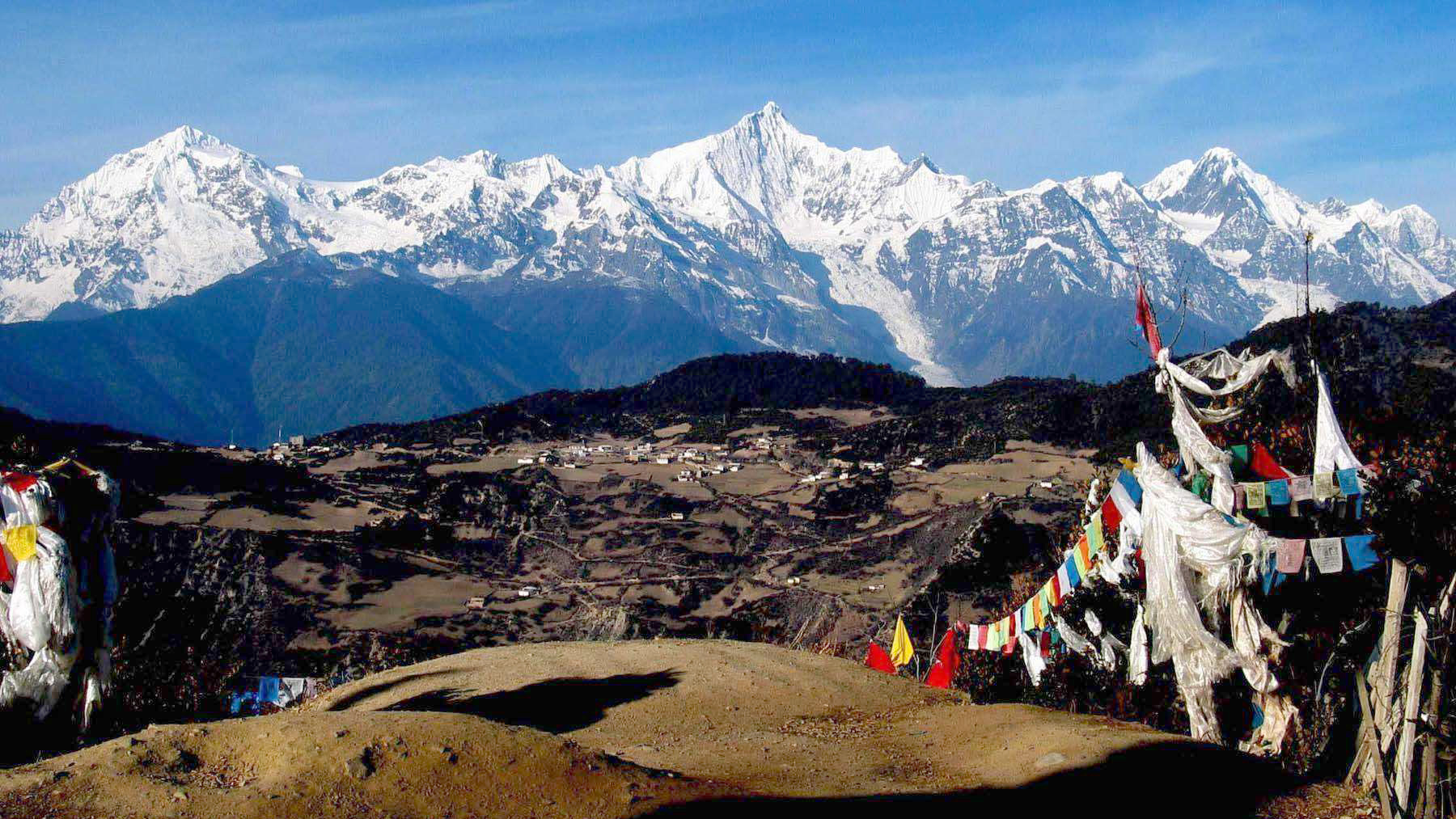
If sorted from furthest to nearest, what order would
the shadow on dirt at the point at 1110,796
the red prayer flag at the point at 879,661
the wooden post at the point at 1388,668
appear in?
the red prayer flag at the point at 879,661, the wooden post at the point at 1388,668, the shadow on dirt at the point at 1110,796

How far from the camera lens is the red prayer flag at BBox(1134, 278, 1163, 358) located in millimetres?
17672

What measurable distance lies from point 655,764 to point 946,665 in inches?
388

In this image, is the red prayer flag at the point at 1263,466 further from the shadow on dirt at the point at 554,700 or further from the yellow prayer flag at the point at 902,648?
the yellow prayer flag at the point at 902,648

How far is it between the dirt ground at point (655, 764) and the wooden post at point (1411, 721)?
55cm

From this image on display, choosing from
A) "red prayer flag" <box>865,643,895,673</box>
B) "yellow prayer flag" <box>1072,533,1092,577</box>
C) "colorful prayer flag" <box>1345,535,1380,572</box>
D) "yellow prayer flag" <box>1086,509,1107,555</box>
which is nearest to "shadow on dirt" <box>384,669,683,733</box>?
"yellow prayer flag" <box>1072,533,1092,577</box>

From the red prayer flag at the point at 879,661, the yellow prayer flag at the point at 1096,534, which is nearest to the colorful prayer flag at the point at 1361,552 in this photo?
→ the yellow prayer flag at the point at 1096,534

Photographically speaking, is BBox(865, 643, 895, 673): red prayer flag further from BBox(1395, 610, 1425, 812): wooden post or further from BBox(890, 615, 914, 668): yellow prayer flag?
BBox(1395, 610, 1425, 812): wooden post

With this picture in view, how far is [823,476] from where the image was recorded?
245 ft

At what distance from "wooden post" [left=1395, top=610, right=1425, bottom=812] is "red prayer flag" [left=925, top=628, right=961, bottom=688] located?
399 inches

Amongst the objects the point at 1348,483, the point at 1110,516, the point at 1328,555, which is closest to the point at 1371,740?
the point at 1328,555

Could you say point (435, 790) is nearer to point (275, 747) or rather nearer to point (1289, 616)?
point (275, 747)

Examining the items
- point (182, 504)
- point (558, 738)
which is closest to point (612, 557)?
point (182, 504)

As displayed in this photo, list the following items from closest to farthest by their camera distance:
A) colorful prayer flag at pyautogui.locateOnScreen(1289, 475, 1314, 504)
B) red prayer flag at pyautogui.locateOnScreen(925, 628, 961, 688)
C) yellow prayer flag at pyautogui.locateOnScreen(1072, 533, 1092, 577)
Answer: colorful prayer flag at pyautogui.locateOnScreen(1289, 475, 1314, 504), yellow prayer flag at pyautogui.locateOnScreen(1072, 533, 1092, 577), red prayer flag at pyautogui.locateOnScreen(925, 628, 961, 688)

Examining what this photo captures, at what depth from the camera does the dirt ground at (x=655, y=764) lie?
1037cm
